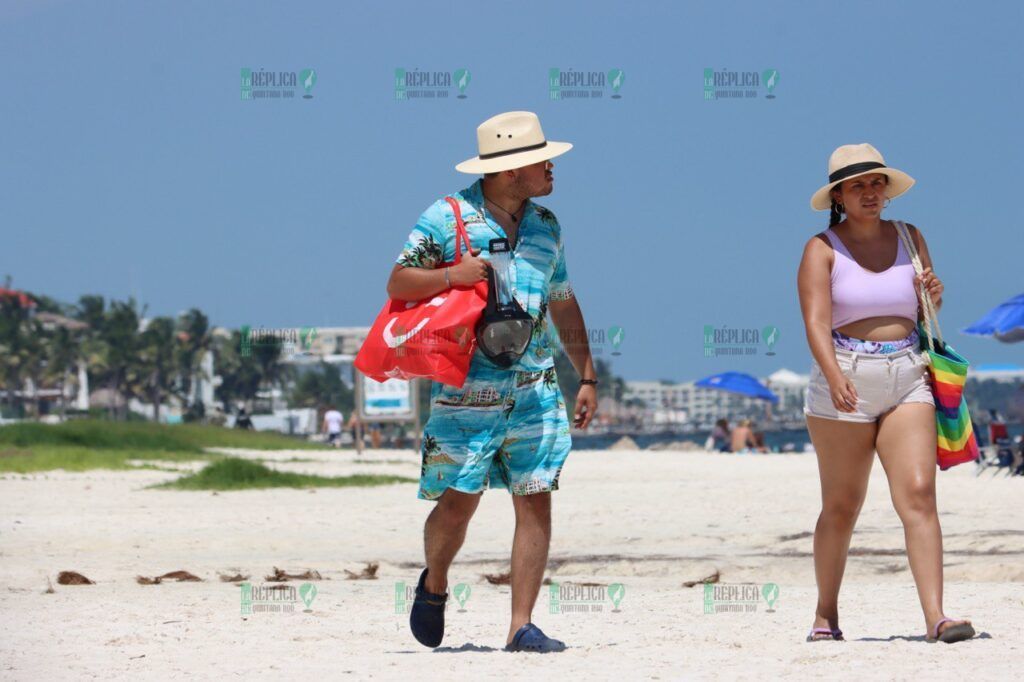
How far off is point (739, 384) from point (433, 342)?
1473 inches

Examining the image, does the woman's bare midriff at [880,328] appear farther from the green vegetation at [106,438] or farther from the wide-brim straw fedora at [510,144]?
the green vegetation at [106,438]

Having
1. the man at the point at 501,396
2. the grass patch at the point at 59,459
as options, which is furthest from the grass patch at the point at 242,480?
the man at the point at 501,396

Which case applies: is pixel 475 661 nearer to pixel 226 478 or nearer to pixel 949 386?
pixel 949 386

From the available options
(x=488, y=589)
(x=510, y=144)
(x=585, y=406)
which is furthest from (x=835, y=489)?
(x=488, y=589)

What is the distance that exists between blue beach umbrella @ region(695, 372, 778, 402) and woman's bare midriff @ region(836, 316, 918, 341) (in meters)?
35.5

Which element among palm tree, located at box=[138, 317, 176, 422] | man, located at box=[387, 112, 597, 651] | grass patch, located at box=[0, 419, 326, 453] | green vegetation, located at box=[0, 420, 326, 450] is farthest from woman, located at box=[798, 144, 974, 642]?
palm tree, located at box=[138, 317, 176, 422]

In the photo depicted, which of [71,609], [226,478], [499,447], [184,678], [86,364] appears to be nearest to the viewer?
[184,678]

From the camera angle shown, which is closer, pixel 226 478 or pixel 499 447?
pixel 499 447

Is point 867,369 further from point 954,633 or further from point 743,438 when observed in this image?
point 743,438

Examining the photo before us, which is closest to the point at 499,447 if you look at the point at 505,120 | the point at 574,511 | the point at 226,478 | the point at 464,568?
the point at 505,120

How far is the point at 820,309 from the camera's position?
542 cm

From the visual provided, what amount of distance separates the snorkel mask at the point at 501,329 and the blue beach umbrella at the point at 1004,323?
16.1 meters

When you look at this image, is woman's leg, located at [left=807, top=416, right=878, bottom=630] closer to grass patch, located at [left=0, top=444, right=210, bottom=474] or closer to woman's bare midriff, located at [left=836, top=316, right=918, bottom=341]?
woman's bare midriff, located at [left=836, top=316, right=918, bottom=341]

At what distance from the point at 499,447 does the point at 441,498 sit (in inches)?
11.2
